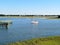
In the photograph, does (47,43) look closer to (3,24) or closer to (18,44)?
(18,44)

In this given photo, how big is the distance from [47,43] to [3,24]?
174 ft

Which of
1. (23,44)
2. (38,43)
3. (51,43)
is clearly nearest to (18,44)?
(23,44)

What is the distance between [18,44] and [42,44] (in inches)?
105

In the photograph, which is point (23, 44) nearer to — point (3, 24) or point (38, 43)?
point (38, 43)

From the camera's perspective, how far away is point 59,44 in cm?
2202

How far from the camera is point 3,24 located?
243 ft

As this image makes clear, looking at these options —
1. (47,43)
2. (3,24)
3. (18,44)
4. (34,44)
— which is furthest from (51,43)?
(3,24)

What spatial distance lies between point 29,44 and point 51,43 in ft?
8.26

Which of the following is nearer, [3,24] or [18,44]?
[18,44]

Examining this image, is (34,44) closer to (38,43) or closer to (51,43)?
(38,43)

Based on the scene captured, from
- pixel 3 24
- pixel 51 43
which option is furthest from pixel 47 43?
pixel 3 24

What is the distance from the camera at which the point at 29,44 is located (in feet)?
71.9

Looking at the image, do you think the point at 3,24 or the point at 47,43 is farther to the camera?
the point at 3,24

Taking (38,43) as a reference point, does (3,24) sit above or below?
below
